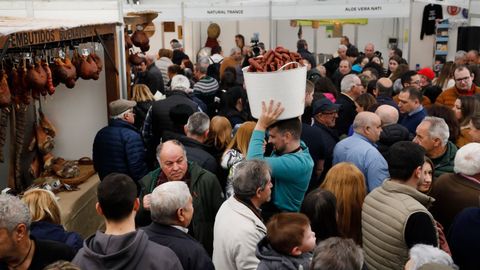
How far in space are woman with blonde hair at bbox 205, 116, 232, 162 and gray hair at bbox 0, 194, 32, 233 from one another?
2000mm

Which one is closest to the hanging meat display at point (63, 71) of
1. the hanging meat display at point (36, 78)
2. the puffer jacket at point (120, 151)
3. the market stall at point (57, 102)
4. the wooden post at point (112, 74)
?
the market stall at point (57, 102)

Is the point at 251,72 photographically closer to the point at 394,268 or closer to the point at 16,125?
the point at 394,268

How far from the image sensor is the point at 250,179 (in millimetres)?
2797

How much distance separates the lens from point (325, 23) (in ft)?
44.5

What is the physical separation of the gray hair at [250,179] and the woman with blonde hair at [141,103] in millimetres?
2959

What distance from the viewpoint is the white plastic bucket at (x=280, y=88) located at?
10.4ft

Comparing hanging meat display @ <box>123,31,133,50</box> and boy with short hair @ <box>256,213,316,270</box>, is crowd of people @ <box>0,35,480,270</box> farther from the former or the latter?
hanging meat display @ <box>123,31,133,50</box>

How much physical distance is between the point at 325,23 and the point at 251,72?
35.4ft

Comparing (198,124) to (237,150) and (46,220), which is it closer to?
(237,150)

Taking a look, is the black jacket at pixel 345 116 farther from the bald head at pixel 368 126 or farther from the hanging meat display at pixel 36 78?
the hanging meat display at pixel 36 78

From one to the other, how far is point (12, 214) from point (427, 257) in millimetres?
1663

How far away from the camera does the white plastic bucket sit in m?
3.18

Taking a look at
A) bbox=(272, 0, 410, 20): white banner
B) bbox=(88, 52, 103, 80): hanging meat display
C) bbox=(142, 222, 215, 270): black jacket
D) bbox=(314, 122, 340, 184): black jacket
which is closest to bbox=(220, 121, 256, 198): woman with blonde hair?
bbox=(314, 122, 340, 184): black jacket

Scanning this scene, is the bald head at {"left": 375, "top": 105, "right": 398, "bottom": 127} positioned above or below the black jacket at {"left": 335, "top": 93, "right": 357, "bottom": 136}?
above
